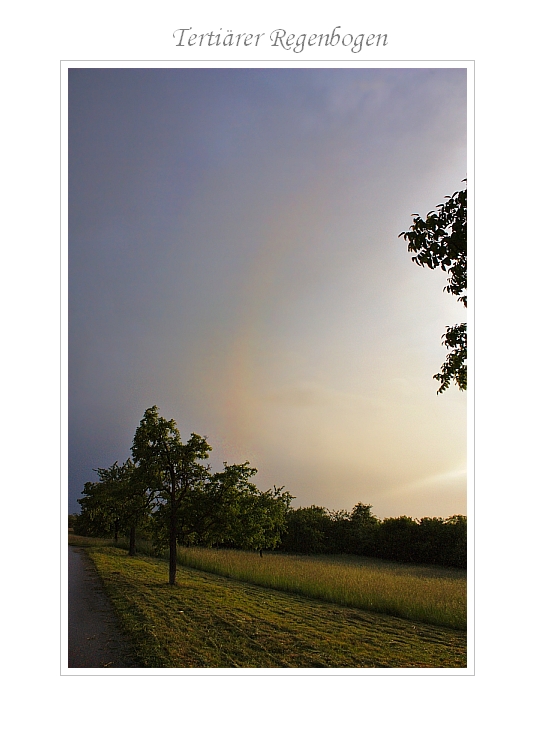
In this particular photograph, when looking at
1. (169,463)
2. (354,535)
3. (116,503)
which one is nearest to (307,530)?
(354,535)

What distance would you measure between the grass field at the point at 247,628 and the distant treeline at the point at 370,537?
0.45m

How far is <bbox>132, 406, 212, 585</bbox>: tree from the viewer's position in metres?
4.30

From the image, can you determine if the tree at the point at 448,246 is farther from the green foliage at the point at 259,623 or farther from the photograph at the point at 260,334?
the green foliage at the point at 259,623

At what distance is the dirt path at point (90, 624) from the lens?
375 centimetres

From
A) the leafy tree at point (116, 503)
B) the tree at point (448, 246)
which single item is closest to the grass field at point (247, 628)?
the leafy tree at point (116, 503)

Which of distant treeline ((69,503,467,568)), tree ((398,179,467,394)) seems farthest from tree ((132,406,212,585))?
tree ((398,179,467,394))

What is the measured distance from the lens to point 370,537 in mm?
4566
